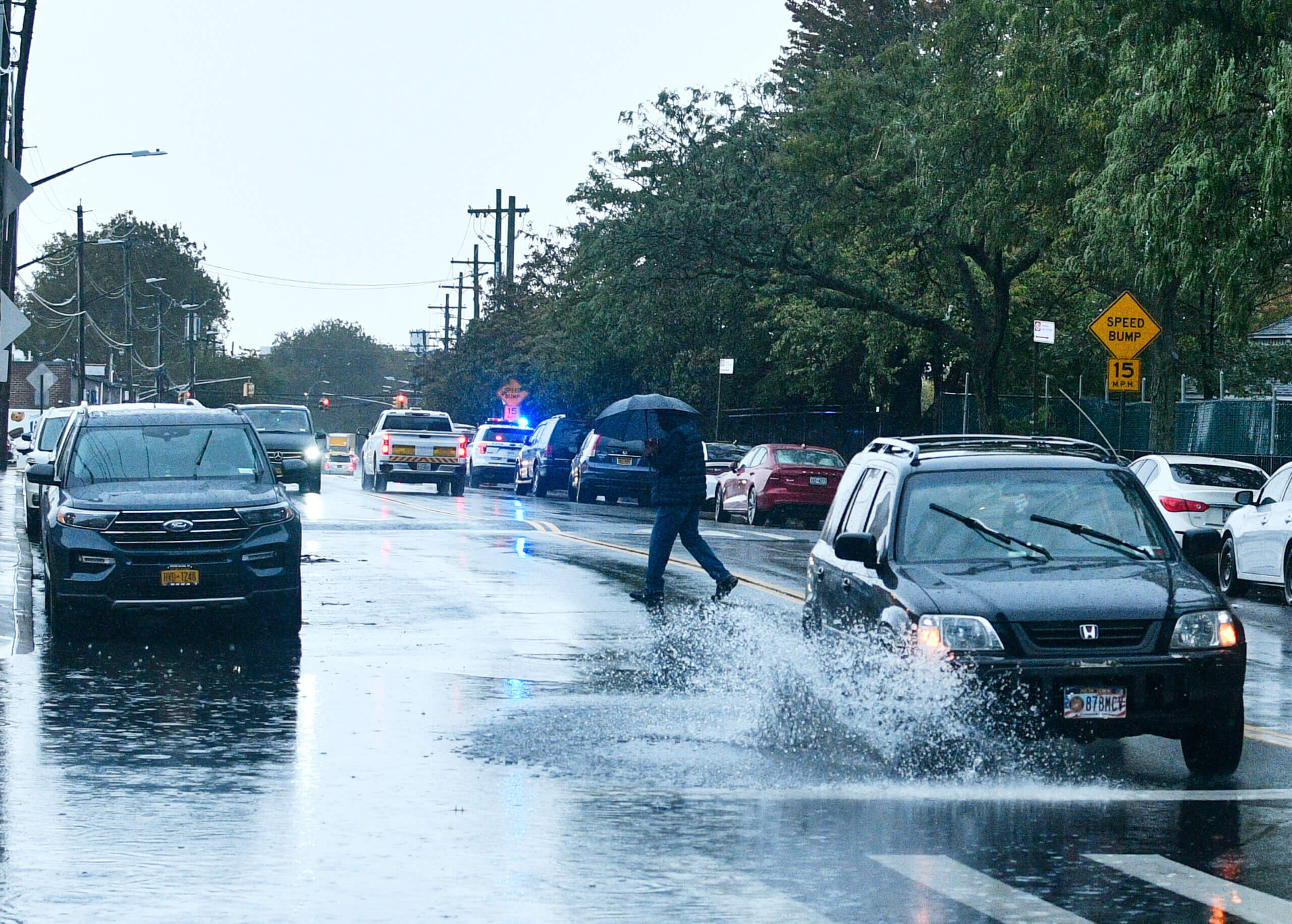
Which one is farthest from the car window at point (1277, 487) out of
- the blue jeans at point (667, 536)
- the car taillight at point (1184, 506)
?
the blue jeans at point (667, 536)

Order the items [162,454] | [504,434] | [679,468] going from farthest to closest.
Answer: [504,434] < [679,468] < [162,454]

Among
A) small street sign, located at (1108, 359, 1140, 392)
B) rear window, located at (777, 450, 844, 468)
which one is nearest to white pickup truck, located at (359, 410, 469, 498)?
rear window, located at (777, 450, 844, 468)

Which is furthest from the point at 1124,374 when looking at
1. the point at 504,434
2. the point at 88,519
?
the point at 504,434

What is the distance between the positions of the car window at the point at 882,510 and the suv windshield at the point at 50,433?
19.8 m

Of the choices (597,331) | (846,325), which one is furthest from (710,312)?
(597,331)

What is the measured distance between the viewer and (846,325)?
4378cm

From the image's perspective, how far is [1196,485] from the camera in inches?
933

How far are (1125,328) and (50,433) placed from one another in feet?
50.9

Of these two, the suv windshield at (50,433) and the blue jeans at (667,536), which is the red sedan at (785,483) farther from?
the blue jeans at (667,536)

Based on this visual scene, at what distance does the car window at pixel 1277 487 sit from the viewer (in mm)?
20484

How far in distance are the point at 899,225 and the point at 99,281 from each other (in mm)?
107677

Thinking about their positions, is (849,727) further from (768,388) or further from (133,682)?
(768,388)

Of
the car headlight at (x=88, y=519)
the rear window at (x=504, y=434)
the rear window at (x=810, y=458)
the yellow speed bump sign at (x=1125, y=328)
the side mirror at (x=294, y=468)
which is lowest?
the car headlight at (x=88, y=519)

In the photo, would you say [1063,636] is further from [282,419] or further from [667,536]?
[282,419]
